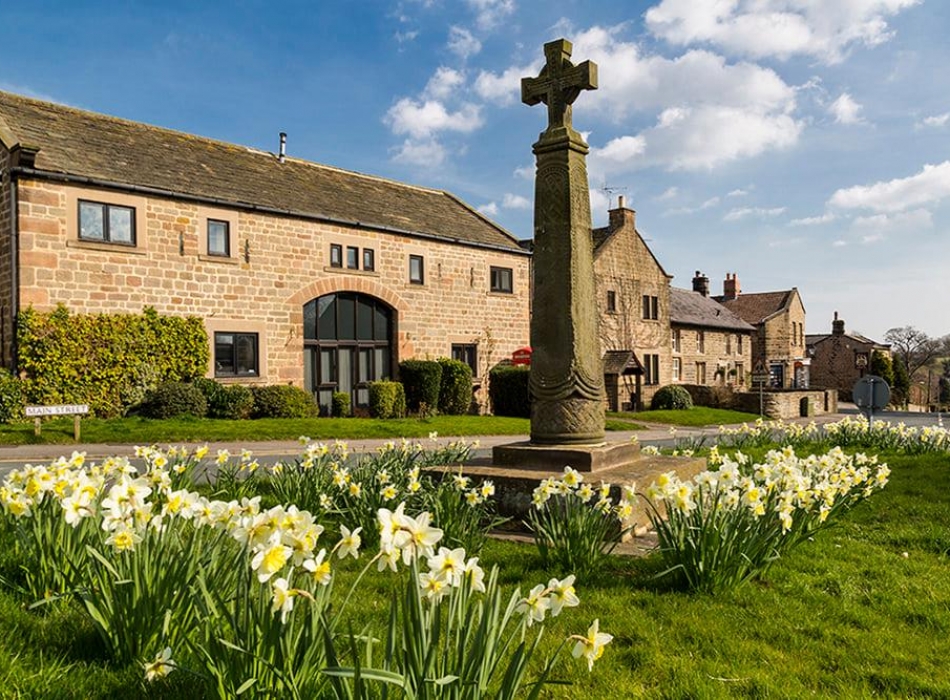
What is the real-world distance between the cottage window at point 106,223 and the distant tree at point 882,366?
2060 inches

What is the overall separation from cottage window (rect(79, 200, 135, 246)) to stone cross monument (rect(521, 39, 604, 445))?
14988mm

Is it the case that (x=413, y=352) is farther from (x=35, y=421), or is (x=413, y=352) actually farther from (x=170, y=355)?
(x=35, y=421)

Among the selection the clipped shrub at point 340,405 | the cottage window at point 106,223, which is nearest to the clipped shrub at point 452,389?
the clipped shrub at point 340,405

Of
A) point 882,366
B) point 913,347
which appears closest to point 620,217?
point 882,366

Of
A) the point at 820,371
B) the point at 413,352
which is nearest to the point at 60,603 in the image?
the point at 413,352

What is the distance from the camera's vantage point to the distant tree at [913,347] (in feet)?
238

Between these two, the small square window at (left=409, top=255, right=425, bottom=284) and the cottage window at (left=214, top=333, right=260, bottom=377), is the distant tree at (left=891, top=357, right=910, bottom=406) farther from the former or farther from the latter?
→ the cottage window at (left=214, top=333, right=260, bottom=377)

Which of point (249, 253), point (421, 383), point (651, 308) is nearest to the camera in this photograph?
point (249, 253)

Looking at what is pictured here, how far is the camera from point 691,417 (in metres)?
30.0

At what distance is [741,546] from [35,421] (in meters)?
16.9

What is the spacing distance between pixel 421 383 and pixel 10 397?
12328 millimetres

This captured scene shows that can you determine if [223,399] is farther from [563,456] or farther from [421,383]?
[563,456]

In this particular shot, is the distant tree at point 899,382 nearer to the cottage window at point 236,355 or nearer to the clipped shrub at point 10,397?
the cottage window at point 236,355

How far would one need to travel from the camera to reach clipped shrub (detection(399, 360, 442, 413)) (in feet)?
80.8
